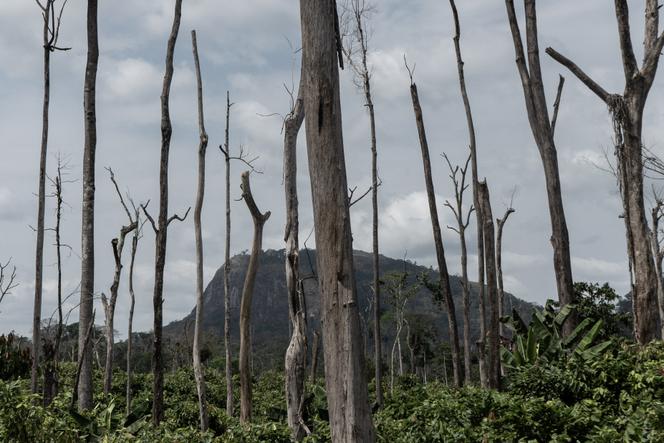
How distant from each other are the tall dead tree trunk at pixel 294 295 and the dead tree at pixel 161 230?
3379 millimetres

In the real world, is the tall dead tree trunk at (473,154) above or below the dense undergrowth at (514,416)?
above

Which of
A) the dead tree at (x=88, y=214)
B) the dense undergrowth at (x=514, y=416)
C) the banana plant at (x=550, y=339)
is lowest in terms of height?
the dense undergrowth at (x=514, y=416)

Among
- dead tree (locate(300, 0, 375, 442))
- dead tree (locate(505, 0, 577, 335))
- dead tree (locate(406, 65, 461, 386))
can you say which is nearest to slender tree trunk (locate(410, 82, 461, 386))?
dead tree (locate(406, 65, 461, 386))

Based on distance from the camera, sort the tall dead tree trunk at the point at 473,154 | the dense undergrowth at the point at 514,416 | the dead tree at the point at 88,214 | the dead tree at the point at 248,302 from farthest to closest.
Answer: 1. the tall dead tree trunk at the point at 473,154
2. the dead tree at the point at 88,214
3. the dead tree at the point at 248,302
4. the dense undergrowth at the point at 514,416

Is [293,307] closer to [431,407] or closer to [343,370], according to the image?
[431,407]

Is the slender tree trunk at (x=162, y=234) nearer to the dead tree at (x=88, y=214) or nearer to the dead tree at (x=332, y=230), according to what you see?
the dead tree at (x=88, y=214)

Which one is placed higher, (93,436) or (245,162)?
(245,162)

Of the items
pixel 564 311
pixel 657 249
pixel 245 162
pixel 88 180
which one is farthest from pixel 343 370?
pixel 657 249

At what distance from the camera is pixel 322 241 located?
4.79 meters

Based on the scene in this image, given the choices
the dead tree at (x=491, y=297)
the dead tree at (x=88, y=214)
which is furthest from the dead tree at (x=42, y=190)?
the dead tree at (x=491, y=297)

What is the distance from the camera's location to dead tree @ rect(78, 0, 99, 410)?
12.4 metres

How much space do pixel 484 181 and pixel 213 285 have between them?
7098 inches

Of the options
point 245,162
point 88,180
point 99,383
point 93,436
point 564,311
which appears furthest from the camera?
point 99,383

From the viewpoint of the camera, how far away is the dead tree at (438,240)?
1734 cm
